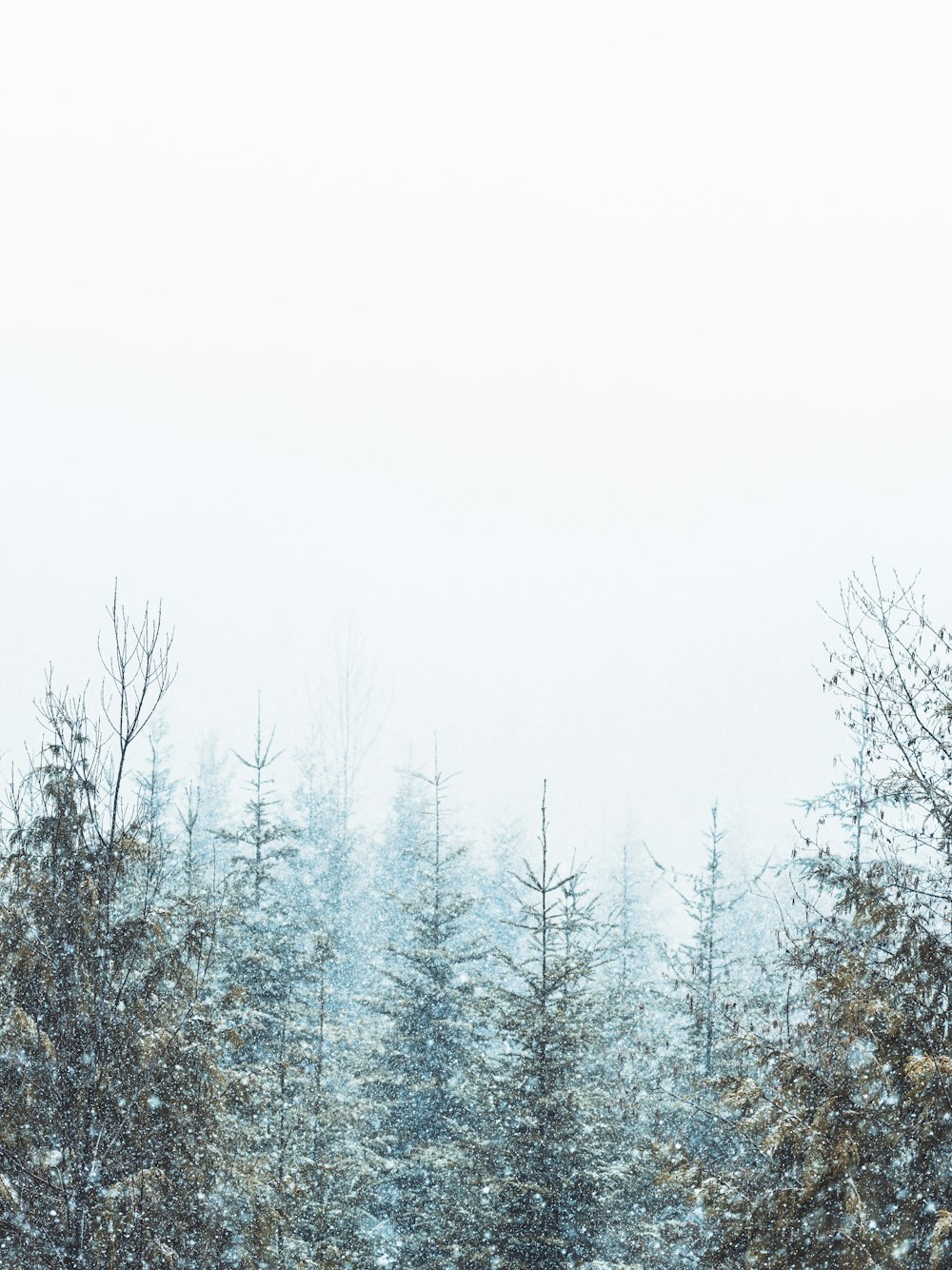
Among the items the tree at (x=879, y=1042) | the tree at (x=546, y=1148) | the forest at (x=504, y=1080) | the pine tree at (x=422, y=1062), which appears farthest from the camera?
the pine tree at (x=422, y=1062)

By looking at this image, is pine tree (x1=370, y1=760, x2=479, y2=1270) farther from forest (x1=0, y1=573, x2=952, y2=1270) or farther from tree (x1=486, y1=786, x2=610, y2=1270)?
tree (x1=486, y1=786, x2=610, y2=1270)

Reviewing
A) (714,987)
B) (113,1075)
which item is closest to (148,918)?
(113,1075)

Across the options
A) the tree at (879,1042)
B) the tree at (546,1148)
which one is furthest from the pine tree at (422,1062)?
the tree at (879,1042)

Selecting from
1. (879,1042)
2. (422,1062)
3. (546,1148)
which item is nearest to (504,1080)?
(546,1148)

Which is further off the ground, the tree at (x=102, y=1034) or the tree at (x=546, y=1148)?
the tree at (x=102, y=1034)

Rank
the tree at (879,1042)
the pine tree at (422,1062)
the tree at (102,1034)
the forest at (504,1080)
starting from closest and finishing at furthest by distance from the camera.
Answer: the tree at (879,1042), the forest at (504,1080), the tree at (102,1034), the pine tree at (422,1062)

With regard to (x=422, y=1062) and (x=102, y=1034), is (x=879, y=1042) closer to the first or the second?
(x=102, y=1034)

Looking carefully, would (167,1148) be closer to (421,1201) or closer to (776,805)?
(421,1201)

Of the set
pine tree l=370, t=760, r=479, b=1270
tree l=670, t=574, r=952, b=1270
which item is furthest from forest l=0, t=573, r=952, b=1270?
pine tree l=370, t=760, r=479, b=1270

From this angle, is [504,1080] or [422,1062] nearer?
[504,1080]

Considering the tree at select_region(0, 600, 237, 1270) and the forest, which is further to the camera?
the tree at select_region(0, 600, 237, 1270)

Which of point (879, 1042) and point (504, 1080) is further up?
point (879, 1042)

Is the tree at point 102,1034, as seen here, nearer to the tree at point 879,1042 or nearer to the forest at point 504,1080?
the forest at point 504,1080

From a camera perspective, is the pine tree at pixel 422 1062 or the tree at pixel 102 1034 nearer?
the tree at pixel 102 1034
